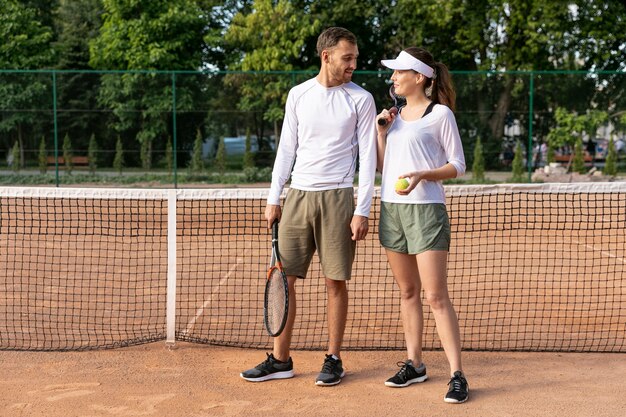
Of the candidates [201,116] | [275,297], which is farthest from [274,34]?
[275,297]

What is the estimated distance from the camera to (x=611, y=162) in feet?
62.3

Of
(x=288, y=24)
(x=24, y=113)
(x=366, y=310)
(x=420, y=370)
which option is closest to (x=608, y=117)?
(x=288, y=24)

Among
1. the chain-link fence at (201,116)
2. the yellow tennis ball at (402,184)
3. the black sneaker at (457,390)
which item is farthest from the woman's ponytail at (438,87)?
the chain-link fence at (201,116)

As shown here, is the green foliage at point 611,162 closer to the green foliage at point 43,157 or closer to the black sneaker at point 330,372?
the green foliage at point 43,157

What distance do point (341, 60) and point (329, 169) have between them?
21.7 inches

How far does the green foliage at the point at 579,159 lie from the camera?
19.0 metres

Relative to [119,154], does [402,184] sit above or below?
above

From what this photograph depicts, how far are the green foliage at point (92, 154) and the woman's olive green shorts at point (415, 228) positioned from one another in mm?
15454

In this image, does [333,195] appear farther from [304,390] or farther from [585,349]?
[585,349]

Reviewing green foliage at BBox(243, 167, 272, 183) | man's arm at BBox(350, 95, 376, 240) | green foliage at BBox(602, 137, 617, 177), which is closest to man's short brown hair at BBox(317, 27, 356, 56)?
man's arm at BBox(350, 95, 376, 240)

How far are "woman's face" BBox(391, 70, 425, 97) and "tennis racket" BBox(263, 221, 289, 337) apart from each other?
3.16 ft

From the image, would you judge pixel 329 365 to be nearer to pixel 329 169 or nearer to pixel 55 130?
pixel 329 169

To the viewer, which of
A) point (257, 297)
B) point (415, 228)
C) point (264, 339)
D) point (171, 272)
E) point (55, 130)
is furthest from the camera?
point (55, 130)

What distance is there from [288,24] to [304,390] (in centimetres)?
2004
